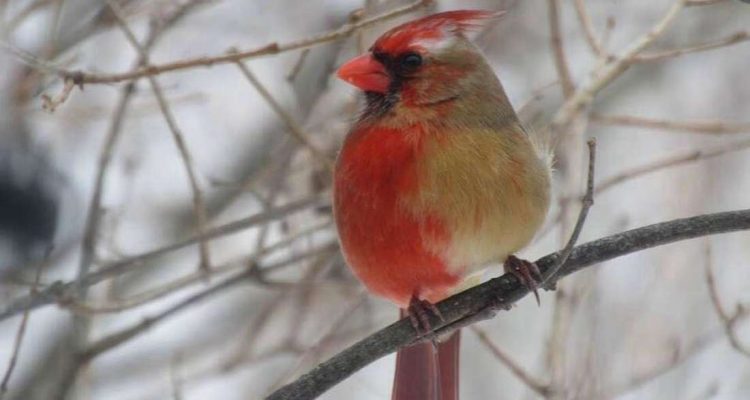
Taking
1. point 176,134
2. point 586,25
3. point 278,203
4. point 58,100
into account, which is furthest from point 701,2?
point 278,203

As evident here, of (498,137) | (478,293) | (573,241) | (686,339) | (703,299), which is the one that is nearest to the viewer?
(573,241)

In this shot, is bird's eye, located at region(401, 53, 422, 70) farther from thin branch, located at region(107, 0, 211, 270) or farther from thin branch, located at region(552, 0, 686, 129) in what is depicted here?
thin branch, located at region(552, 0, 686, 129)

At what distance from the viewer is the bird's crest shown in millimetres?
2840

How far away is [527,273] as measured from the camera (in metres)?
2.68

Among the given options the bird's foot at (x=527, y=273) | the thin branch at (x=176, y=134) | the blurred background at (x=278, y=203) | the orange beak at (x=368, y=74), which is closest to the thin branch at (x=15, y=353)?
the blurred background at (x=278, y=203)

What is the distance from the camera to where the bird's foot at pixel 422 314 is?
8.61ft

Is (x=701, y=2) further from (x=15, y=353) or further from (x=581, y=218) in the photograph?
(x=15, y=353)

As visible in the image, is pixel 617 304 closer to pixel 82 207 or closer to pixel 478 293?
pixel 82 207

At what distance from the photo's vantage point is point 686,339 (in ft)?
16.6

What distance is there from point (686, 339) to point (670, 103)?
1983 mm

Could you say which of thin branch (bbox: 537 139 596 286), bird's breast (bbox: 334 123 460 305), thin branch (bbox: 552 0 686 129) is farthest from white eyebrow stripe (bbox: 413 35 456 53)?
thin branch (bbox: 552 0 686 129)

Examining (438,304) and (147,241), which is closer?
(438,304)

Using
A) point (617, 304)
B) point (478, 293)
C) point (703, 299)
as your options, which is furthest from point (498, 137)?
point (703, 299)

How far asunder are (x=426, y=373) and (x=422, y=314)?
0.48m
